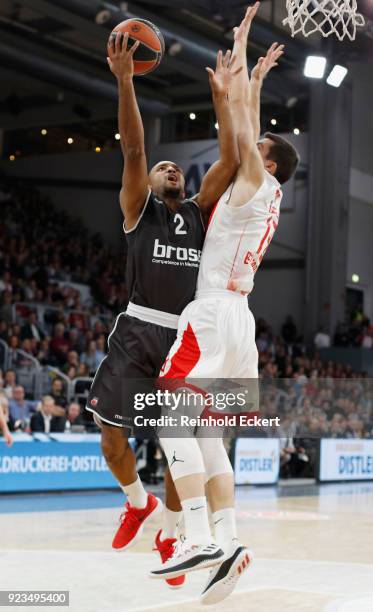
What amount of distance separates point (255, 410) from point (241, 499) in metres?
10.7

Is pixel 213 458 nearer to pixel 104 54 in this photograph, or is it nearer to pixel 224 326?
pixel 224 326

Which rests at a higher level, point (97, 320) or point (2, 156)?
point (2, 156)

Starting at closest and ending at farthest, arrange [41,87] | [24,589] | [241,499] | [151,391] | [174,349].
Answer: [174,349], [151,391], [24,589], [241,499], [41,87]

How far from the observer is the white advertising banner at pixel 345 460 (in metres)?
19.9

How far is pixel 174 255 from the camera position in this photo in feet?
18.5

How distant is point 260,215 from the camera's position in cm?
541

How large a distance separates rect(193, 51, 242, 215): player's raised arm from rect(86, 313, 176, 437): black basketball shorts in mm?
872

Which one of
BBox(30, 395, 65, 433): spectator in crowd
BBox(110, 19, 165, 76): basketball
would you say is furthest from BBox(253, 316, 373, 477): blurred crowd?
BBox(110, 19, 165, 76): basketball

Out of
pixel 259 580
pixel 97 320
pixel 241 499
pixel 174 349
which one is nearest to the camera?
pixel 174 349

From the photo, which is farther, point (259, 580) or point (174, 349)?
point (259, 580)

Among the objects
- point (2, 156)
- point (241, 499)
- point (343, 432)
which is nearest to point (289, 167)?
point (241, 499)

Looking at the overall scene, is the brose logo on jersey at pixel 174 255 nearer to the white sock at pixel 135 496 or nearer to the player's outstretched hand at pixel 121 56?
the player's outstretched hand at pixel 121 56

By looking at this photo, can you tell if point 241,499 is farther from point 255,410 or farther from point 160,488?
point 255,410

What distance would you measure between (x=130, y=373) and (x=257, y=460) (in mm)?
13046
